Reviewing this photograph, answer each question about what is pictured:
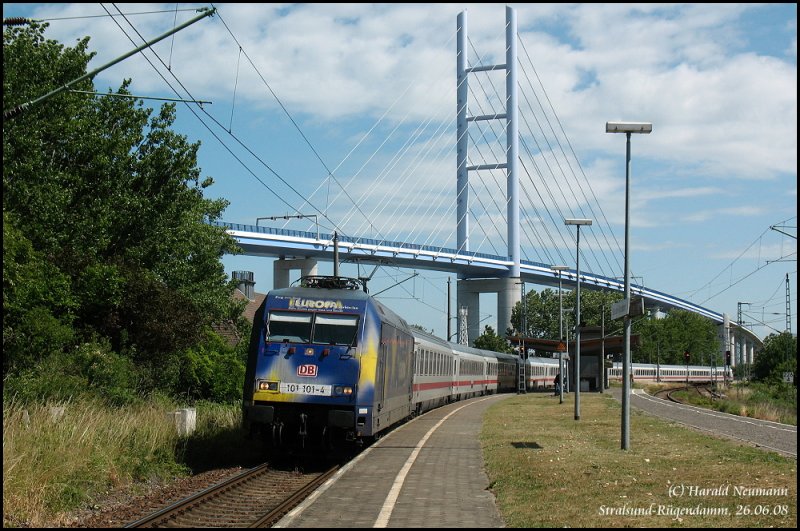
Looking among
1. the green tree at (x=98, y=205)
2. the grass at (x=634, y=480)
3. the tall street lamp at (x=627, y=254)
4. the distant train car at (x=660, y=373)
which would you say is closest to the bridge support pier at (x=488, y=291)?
the distant train car at (x=660, y=373)

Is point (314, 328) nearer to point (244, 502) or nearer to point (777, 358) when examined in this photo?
point (244, 502)

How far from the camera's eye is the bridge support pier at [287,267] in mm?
78500

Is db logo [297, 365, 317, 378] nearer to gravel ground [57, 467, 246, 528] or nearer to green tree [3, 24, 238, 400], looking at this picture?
gravel ground [57, 467, 246, 528]

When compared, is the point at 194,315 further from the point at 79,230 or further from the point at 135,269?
the point at 79,230

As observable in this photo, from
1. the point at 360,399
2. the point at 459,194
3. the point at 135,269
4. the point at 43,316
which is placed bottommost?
the point at 360,399

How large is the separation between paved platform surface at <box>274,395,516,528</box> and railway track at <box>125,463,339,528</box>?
0.39 metres

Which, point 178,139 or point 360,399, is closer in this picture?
point 360,399

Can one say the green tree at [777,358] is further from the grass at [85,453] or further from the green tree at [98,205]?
the grass at [85,453]

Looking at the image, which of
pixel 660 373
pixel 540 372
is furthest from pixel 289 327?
pixel 660 373

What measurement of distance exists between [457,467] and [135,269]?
15882mm

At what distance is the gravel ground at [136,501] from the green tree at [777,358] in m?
50.7

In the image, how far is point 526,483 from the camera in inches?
513

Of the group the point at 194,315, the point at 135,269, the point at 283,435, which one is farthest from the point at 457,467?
the point at 135,269

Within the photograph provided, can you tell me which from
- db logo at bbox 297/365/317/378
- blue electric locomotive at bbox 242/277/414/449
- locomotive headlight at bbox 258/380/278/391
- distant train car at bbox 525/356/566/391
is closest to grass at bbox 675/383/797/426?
distant train car at bbox 525/356/566/391
